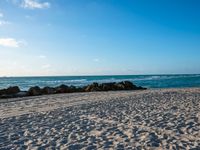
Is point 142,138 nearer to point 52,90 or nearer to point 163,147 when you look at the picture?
point 163,147

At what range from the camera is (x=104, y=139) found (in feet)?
23.0

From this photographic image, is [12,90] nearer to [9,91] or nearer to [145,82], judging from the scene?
[9,91]

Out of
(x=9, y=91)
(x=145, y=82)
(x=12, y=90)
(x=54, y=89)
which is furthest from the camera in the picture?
(x=145, y=82)

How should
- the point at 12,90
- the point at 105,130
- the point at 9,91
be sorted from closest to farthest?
the point at 105,130, the point at 9,91, the point at 12,90

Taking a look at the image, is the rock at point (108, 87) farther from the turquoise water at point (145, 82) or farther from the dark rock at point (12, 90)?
the turquoise water at point (145, 82)

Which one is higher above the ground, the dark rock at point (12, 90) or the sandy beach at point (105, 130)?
the dark rock at point (12, 90)

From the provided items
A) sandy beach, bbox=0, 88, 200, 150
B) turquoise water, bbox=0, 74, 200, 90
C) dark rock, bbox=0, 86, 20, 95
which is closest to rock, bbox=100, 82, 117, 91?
dark rock, bbox=0, 86, 20, 95

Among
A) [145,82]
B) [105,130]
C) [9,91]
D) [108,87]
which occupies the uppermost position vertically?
[108,87]

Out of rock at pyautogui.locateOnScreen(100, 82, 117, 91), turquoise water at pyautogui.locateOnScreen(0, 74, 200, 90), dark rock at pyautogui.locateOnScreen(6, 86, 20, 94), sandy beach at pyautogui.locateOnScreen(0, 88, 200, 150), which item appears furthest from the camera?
turquoise water at pyautogui.locateOnScreen(0, 74, 200, 90)

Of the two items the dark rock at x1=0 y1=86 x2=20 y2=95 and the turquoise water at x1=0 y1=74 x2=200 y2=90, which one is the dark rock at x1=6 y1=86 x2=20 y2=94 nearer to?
the dark rock at x1=0 y1=86 x2=20 y2=95

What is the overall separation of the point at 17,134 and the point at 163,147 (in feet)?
13.0

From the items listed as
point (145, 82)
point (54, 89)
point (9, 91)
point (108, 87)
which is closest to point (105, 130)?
point (9, 91)

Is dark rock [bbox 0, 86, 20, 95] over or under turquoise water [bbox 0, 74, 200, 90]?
over

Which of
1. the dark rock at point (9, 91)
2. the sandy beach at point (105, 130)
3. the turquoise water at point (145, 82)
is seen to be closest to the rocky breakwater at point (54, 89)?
the dark rock at point (9, 91)
